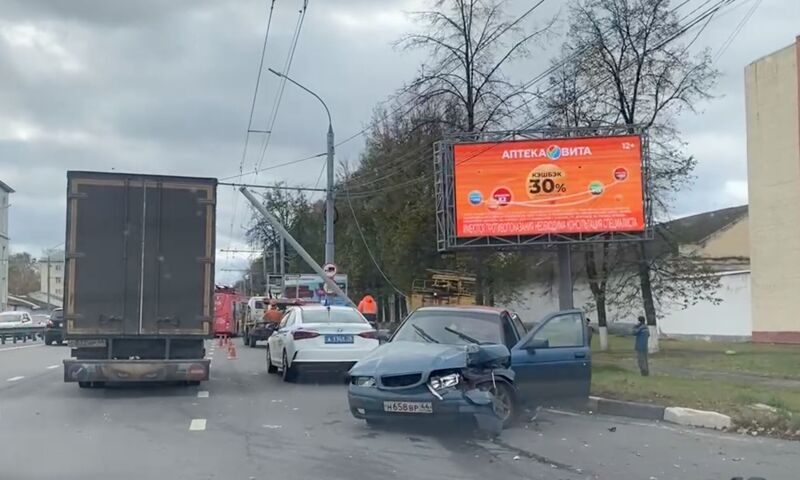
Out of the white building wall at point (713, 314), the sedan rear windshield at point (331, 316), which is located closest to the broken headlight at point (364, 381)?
the sedan rear windshield at point (331, 316)

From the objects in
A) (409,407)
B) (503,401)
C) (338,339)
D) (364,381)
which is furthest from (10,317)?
(409,407)

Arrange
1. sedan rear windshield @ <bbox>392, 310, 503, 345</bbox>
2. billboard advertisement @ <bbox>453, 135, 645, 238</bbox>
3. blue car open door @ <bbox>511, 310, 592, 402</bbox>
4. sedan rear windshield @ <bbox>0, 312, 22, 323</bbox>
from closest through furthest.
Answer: sedan rear windshield @ <bbox>392, 310, 503, 345</bbox>, blue car open door @ <bbox>511, 310, 592, 402</bbox>, billboard advertisement @ <bbox>453, 135, 645, 238</bbox>, sedan rear windshield @ <bbox>0, 312, 22, 323</bbox>

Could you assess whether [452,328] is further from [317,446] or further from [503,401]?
[317,446]

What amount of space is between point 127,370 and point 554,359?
678 cm

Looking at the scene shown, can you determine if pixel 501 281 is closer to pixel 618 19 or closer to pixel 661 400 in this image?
pixel 618 19

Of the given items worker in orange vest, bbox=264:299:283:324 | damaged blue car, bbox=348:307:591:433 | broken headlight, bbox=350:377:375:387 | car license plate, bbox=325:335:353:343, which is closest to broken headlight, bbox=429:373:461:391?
damaged blue car, bbox=348:307:591:433

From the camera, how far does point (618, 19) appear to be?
28.0 meters

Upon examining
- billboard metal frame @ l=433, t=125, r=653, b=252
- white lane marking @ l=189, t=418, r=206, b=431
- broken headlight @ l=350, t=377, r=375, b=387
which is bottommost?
white lane marking @ l=189, t=418, r=206, b=431

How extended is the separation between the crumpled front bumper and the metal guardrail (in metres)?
40.0

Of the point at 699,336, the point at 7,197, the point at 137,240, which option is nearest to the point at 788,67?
the point at 699,336

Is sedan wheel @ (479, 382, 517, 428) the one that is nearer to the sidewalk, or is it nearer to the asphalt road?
the asphalt road

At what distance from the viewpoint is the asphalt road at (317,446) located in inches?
342

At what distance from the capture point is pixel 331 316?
17.7 m

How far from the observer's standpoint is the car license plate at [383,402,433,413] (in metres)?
10.4
